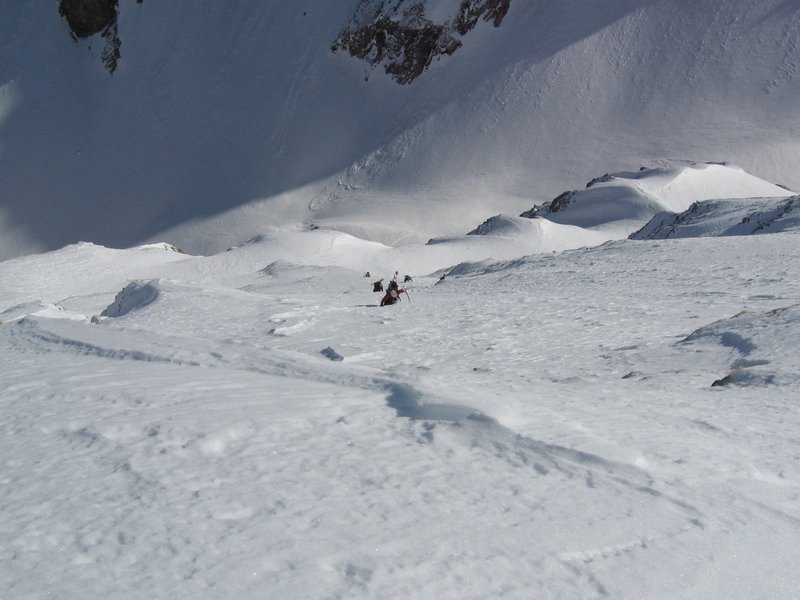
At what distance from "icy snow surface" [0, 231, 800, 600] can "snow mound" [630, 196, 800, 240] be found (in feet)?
32.6

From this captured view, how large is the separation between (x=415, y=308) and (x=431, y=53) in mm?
46013

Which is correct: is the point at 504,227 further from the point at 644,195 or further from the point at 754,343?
the point at 754,343

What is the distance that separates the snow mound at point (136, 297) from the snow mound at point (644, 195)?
18.9 metres

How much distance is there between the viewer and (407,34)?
51.5 meters

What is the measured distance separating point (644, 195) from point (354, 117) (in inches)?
993

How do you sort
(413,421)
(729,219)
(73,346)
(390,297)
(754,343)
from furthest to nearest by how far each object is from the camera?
(729,219), (390,297), (73,346), (754,343), (413,421)

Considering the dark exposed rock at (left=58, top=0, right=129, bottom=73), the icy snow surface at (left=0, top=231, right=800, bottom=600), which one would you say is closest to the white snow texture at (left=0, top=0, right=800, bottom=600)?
the icy snow surface at (left=0, top=231, right=800, bottom=600)

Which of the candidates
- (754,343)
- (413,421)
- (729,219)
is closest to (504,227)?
(729,219)

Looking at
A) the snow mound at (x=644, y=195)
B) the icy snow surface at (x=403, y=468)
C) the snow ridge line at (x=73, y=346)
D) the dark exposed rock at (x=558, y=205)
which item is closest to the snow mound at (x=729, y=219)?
the snow mound at (x=644, y=195)

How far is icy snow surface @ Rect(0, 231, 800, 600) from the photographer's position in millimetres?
1995

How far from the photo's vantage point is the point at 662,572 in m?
2.00

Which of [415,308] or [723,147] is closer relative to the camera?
[415,308]

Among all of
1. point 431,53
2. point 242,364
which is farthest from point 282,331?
point 431,53

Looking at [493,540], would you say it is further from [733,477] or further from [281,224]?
[281,224]
